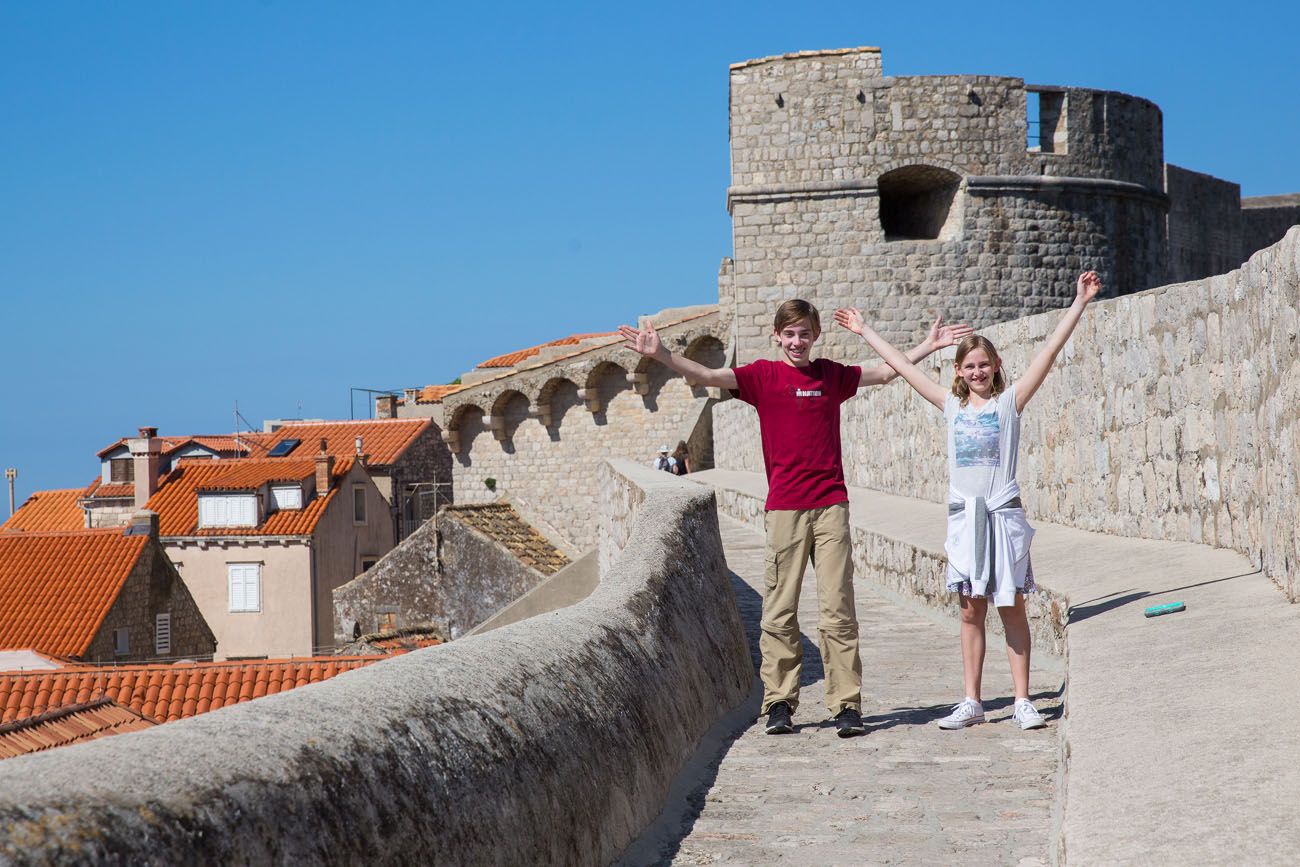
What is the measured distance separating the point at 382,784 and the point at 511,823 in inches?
15.2

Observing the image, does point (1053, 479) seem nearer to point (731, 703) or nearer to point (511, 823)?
point (731, 703)

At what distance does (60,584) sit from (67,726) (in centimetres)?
1362

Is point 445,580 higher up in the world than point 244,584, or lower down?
higher up

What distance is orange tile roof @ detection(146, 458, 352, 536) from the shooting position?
3278cm

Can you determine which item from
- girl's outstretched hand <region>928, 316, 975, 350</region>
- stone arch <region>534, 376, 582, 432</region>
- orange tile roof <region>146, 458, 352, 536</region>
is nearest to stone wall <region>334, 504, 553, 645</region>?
stone arch <region>534, 376, 582, 432</region>

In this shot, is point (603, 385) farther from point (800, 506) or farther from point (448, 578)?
point (800, 506)

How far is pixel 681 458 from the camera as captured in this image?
77.5 feet

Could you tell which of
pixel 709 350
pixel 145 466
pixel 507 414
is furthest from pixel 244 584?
pixel 709 350

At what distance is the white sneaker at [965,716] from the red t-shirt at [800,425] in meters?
0.75

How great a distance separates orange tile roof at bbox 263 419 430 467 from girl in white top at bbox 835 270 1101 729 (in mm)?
34379

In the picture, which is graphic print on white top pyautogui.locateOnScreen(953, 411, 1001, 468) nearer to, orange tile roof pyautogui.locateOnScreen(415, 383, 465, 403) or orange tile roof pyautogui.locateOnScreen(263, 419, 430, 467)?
orange tile roof pyautogui.locateOnScreen(263, 419, 430, 467)

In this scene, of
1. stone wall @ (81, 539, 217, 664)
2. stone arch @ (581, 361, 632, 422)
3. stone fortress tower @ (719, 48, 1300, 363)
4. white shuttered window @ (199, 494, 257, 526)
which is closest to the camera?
stone fortress tower @ (719, 48, 1300, 363)

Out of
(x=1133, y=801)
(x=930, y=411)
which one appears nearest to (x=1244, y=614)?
(x=1133, y=801)

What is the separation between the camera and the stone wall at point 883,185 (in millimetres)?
21688
